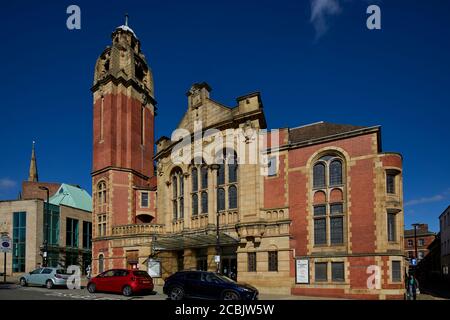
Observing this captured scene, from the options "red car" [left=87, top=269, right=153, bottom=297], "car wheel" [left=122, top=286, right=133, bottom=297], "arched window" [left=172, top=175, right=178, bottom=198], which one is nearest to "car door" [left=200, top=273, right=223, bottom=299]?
"red car" [left=87, top=269, right=153, bottom=297]

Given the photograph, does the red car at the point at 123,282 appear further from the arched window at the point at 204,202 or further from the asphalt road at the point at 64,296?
the arched window at the point at 204,202

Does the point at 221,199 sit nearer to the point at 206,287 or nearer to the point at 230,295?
the point at 206,287

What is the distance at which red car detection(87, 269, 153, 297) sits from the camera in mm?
21344

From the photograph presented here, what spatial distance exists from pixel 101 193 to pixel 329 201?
22117mm

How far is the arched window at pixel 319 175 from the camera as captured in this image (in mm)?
26047

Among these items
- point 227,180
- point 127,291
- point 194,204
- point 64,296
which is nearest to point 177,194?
point 194,204

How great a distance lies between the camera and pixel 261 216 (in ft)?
88.6

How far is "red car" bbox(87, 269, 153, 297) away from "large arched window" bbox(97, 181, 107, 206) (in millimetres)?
14885

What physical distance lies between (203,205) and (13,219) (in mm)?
30177

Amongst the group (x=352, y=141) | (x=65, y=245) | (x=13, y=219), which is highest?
(x=352, y=141)

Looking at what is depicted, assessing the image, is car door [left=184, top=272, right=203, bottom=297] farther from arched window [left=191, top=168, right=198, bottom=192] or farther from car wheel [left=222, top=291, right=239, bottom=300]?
arched window [left=191, top=168, right=198, bottom=192]
